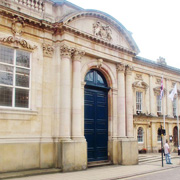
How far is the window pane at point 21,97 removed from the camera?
1537cm

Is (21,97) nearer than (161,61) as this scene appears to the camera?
Yes

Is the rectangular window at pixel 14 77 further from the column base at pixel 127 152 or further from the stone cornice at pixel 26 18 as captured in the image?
the column base at pixel 127 152

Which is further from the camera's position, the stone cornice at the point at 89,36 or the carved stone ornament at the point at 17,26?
the stone cornice at the point at 89,36

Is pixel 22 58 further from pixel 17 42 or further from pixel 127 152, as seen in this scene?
pixel 127 152

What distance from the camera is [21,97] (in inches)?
613

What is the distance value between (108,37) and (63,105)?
6.34 metres

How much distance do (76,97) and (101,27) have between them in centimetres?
554

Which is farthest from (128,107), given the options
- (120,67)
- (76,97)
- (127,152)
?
(76,97)

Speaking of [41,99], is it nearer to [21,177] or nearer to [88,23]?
[21,177]

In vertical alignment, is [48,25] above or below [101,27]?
below

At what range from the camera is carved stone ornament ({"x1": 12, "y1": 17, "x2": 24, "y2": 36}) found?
50.3 feet

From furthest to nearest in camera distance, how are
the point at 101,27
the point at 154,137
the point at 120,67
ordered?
the point at 154,137, the point at 120,67, the point at 101,27

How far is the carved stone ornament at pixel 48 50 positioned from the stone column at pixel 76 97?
4.81ft

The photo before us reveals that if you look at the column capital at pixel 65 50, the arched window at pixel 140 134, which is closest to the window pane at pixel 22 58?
the column capital at pixel 65 50
